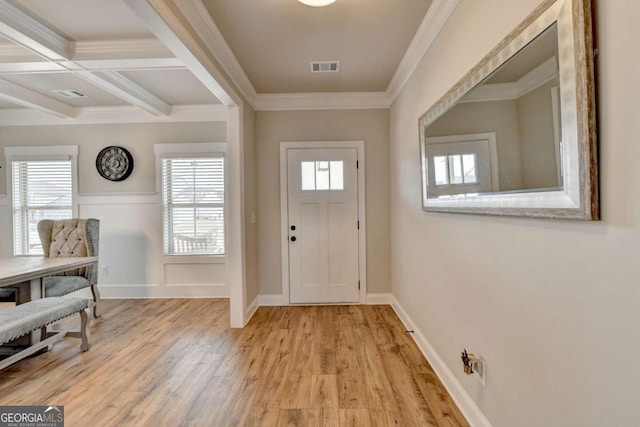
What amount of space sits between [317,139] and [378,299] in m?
2.07

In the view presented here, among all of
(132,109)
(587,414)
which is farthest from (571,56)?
(132,109)

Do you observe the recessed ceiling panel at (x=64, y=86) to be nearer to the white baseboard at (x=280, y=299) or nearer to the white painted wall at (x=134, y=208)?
the white painted wall at (x=134, y=208)

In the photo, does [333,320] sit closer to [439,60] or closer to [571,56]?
[439,60]

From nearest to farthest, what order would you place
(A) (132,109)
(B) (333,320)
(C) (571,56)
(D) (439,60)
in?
1. (C) (571,56)
2. (D) (439,60)
3. (B) (333,320)
4. (A) (132,109)

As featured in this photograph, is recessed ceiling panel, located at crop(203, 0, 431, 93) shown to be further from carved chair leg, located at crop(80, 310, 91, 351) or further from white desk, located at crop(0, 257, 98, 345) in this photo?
carved chair leg, located at crop(80, 310, 91, 351)

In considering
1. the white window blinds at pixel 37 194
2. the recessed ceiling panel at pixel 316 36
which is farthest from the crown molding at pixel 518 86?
the white window blinds at pixel 37 194

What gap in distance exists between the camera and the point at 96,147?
398 cm

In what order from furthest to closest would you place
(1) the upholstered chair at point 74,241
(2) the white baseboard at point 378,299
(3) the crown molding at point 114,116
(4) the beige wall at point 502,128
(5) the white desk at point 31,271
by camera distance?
(3) the crown molding at point 114,116, (2) the white baseboard at point 378,299, (1) the upholstered chair at point 74,241, (5) the white desk at point 31,271, (4) the beige wall at point 502,128

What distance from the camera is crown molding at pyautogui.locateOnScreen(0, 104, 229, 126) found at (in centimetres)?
393

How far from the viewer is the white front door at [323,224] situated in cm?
359

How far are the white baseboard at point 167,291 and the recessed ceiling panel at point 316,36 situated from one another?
8.77ft

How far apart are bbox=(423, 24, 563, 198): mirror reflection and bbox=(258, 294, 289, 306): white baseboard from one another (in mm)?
2495

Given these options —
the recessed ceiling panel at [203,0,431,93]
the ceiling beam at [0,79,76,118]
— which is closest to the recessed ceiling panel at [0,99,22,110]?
the ceiling beam at [0,79,76,118]

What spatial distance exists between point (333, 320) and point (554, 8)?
2873 mm
